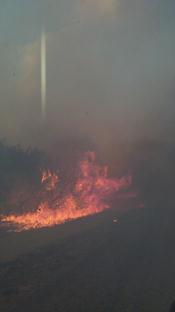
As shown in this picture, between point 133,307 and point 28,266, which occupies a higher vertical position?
point 133,307

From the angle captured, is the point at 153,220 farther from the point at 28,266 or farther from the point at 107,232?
the point at 28,266

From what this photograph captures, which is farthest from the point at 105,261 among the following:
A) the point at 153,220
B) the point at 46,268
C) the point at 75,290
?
the point at 153,220

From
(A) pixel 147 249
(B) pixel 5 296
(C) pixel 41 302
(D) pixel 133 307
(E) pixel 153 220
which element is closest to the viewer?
(D) pixel 133 307

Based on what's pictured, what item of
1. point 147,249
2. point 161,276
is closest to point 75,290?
point 161,276

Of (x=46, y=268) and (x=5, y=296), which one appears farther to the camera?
(x=46, y=268)

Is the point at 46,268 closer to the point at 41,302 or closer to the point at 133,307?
the point at 41,302

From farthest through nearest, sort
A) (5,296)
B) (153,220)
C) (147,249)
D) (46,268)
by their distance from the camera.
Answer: (153,220) < (147,249) < (46,268) < (5,296)

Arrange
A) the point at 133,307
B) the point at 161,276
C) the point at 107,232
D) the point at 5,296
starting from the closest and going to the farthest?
the point at 133,307 < the point at 5,296 < the point at 161,276 < the point at 107,232

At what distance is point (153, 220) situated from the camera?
145500mm

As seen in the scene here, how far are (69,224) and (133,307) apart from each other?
84318 mm

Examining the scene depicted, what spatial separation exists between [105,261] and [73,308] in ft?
106

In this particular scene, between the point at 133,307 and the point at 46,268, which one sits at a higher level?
the point at 133,307

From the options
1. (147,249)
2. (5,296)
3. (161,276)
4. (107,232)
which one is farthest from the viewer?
(107,232)

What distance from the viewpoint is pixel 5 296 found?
77.9 m
